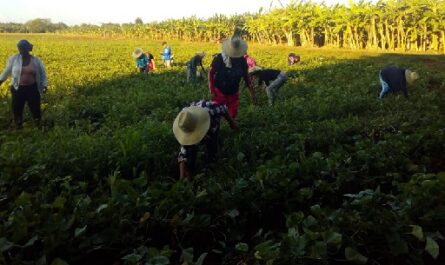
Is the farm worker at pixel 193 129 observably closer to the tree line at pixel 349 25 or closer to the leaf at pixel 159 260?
the leaf at pixel 159 260

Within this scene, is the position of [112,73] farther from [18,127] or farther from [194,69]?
[18,127]

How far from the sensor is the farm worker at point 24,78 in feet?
26.1

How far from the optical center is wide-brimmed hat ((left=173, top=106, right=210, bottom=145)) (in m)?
5.01

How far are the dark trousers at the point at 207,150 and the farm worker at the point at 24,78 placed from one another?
4038mm

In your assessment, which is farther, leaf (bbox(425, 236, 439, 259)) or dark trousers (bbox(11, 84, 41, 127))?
dark trousers (bbox(11, 84, 41, 127))

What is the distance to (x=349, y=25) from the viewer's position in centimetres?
3153

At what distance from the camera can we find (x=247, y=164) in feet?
18.6

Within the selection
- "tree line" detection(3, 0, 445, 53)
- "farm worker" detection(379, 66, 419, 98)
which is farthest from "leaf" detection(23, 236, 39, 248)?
"tree line" detection(3, 0, 445, 53)

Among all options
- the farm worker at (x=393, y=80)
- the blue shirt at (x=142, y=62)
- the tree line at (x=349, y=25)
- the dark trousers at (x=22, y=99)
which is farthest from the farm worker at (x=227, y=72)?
the tree line at (x=349, y=25)

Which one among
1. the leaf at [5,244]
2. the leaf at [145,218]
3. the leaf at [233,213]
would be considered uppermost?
the leaf at [5,244]

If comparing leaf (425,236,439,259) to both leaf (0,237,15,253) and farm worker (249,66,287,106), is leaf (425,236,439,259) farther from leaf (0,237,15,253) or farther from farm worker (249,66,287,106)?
farm worker (249,66,287,106)

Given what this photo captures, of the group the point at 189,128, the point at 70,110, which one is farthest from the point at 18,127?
the point at 189,128

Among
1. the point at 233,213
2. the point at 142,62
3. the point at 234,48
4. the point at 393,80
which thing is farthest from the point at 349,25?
the point at 233,213

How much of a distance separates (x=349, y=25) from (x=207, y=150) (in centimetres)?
2825
